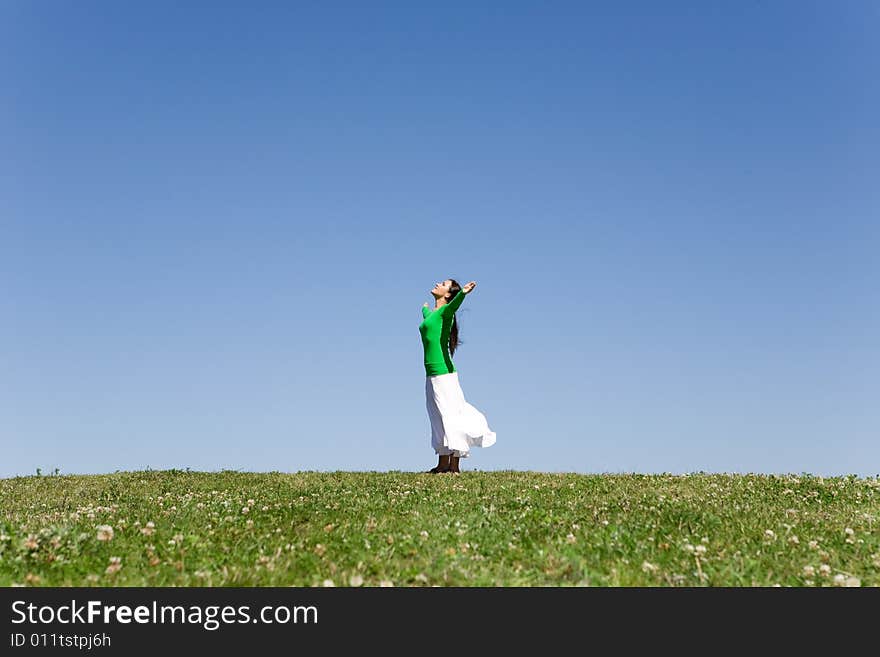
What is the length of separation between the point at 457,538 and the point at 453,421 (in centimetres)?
1103

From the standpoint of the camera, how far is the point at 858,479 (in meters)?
18.4

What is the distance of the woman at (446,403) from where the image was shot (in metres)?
20.7

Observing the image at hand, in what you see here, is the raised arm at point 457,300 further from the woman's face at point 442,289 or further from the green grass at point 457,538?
the green grass at point 457,538

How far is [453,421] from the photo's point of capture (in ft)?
67.9

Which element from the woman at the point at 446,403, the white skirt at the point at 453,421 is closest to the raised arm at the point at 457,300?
the woman at the point at 446,403

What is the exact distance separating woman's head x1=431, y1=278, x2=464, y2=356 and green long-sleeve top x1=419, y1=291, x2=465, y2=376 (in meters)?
0.42

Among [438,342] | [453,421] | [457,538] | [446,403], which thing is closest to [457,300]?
[438,342]

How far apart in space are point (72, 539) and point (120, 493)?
9.05 m

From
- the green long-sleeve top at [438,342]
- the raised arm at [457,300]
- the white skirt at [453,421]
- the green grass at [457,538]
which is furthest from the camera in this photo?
the green long-sleeve top at [438,342]

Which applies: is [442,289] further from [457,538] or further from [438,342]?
[457,538]

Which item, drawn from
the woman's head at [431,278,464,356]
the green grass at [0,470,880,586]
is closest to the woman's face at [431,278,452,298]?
the woman's head at [431,278,464,356]

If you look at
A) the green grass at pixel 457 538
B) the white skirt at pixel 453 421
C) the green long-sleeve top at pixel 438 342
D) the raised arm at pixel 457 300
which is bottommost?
the green grass at pixel 457 538
